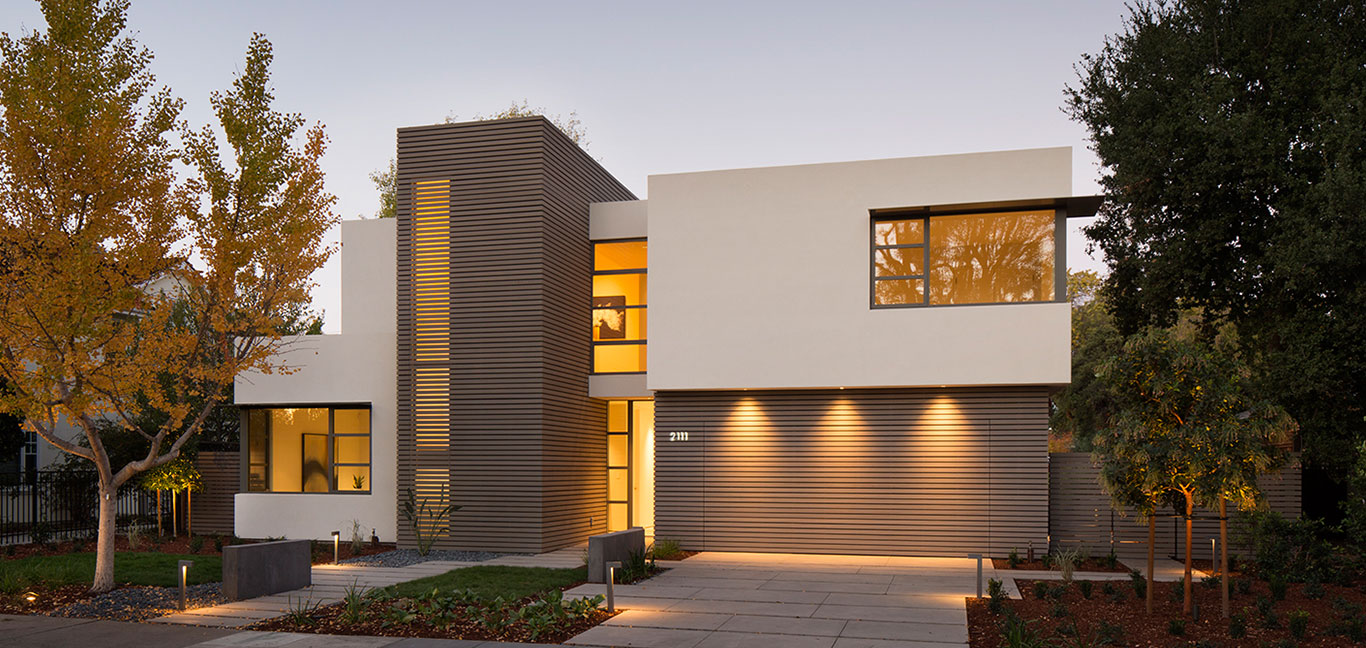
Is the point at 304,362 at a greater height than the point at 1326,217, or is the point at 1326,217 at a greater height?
the point at 1326,217

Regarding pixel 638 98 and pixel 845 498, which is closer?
pixel 845 498

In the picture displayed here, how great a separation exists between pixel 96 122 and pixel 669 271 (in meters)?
8.70

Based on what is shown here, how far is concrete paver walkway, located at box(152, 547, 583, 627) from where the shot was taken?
1058 cm

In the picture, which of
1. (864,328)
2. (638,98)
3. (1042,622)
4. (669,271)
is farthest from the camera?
(638,98)

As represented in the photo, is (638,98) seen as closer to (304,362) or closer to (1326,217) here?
(304,362)

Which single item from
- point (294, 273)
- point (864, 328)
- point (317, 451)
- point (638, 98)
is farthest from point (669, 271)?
point (638, 98)

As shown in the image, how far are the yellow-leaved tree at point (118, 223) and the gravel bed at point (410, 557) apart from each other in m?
3.87

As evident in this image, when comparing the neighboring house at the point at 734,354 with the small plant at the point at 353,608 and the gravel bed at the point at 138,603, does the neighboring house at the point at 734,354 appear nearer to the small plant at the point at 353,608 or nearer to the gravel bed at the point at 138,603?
the gravel bed at the point at 138,603

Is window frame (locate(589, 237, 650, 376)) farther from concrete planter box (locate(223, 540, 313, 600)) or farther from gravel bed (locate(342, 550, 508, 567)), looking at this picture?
concrete planter box (locate(223, 540, 313, 600))

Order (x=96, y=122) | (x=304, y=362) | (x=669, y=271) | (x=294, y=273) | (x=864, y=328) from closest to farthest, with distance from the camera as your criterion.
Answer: (x=96, y=122)
(x=294, y=273)
(x=864, y=328)
(x=669, y=271)
(x=304, y=362)

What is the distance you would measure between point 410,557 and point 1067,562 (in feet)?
32.5

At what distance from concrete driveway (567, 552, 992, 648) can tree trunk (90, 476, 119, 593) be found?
18.9ft

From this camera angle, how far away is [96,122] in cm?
1183

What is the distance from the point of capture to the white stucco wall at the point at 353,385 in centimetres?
1831
